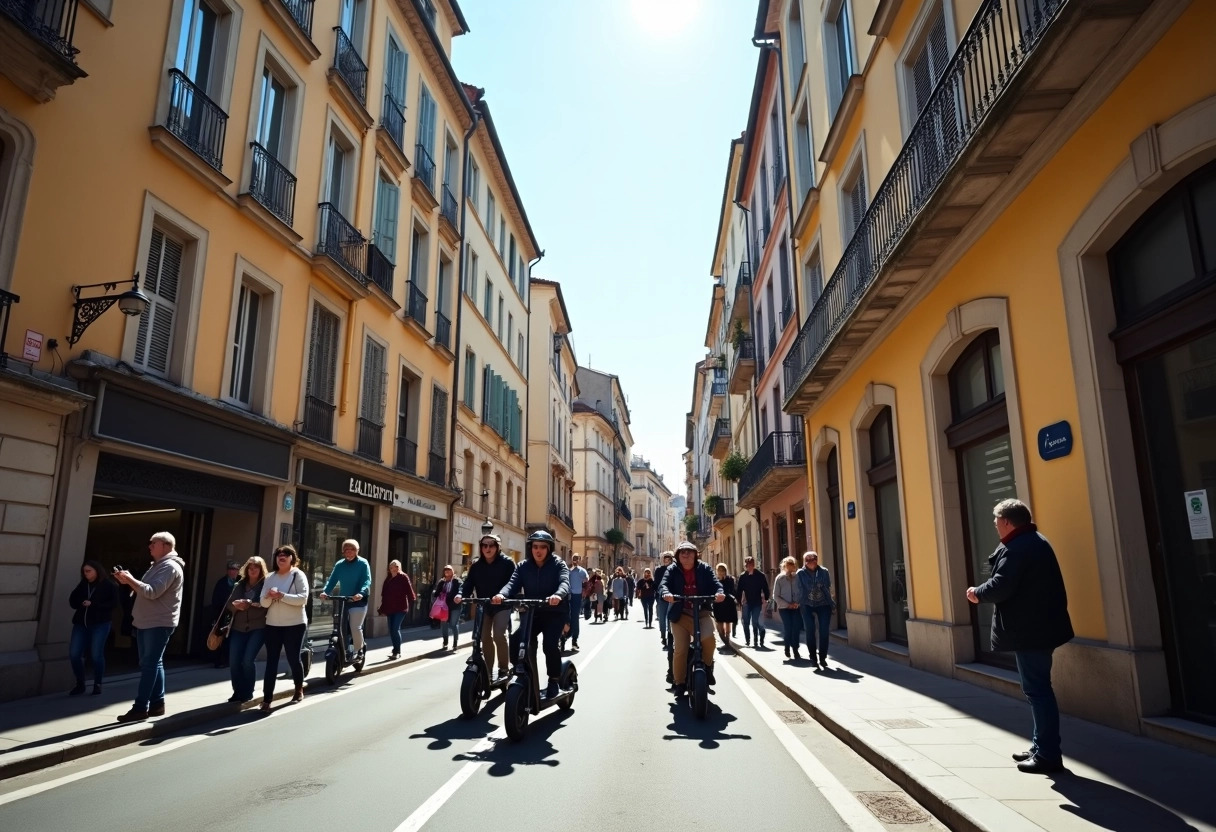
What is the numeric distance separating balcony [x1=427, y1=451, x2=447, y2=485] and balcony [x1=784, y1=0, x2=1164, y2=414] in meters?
11.8

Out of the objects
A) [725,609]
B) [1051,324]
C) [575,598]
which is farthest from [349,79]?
[1051,324]

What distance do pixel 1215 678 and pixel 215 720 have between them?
9002 mm

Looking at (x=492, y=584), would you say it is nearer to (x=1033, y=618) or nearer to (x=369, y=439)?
(x=1033, y=618)

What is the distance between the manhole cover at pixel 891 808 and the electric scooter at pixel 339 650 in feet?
25.7

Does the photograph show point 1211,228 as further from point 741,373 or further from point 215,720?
point 741,373

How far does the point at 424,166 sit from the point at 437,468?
8.48 meters

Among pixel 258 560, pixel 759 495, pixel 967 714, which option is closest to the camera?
pixel 967 714

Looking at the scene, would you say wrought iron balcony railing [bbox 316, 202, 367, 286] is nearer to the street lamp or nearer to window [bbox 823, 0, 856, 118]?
the street lamp

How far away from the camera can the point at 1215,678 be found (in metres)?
6.02

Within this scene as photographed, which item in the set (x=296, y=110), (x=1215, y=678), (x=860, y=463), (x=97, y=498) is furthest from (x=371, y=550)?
(x=1215, y=678)

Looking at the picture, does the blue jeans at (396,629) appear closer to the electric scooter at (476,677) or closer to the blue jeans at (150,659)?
the electric scooter at (476,677)

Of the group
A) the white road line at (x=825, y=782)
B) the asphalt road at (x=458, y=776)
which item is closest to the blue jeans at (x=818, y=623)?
the asphalt road at (x=458, y=776)

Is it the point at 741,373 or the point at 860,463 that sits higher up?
the point at 741,373

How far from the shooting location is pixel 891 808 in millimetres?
4977
